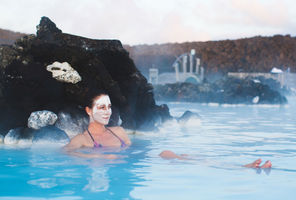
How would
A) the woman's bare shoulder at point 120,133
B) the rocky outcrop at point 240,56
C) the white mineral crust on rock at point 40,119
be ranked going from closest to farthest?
the woman's bare shoulder at point 120,133 < the white mineral crust on rock at point 40,119 < the rocky outcrop at point 240,56

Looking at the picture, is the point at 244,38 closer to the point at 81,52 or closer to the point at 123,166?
the point at 81,52

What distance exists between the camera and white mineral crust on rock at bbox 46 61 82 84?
29.7 feet

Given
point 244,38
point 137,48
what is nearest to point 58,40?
point 244,38

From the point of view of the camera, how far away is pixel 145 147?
26.9 ft

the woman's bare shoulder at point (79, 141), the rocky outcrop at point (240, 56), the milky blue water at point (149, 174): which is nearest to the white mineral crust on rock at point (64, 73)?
the milky blue water at point (149, 174)

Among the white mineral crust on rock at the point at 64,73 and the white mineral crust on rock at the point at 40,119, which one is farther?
the white mineral crust on rock at the point at 64,73

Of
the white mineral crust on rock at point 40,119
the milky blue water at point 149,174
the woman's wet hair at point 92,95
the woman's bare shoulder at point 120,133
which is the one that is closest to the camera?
the milky blue water at point 149,174

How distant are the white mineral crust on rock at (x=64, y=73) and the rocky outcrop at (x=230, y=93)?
17927 millimetres

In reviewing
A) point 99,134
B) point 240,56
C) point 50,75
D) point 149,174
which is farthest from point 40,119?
point 240,56

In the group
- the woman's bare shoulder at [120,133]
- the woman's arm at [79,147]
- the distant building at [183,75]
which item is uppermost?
the distant building at [183,75]

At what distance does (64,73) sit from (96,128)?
3.12 metres

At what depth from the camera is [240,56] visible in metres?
48.0

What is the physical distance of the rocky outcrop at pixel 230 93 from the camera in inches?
1031

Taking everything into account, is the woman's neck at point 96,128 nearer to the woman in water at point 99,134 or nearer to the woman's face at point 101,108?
the woman in water at point 99,134
